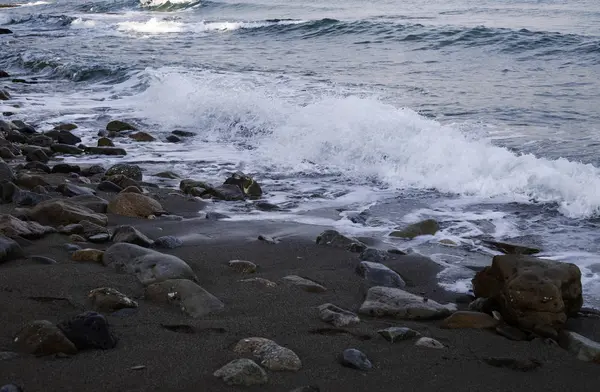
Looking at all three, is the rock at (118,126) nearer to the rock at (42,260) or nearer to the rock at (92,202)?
the rock at (92,202)

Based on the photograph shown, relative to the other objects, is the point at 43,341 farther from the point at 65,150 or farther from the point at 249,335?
the point at 65,150

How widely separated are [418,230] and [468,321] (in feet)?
5.78

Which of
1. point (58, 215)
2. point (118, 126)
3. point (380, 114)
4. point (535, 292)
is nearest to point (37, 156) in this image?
point (118, 126)

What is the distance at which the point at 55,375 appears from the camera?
8.31 ft

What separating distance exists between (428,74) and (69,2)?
117ft

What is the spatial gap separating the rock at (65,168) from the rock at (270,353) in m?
4.53

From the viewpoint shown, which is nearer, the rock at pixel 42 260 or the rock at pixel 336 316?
the rock at pixel 336 316

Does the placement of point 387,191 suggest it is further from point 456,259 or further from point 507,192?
point 456,259

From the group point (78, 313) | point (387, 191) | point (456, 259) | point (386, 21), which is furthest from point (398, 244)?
point (386, 21)

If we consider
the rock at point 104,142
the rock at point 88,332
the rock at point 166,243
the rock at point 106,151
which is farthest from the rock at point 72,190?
the rock at point 88,332

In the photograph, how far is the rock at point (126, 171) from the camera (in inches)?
268

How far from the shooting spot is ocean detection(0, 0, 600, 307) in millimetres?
5773

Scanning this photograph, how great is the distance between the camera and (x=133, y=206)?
5.46 meters

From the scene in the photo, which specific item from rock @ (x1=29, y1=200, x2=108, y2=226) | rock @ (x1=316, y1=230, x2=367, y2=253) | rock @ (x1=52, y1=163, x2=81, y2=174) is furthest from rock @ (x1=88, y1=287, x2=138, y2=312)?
rock @ (x1=52, y1=163, x2=81, y2=174)
